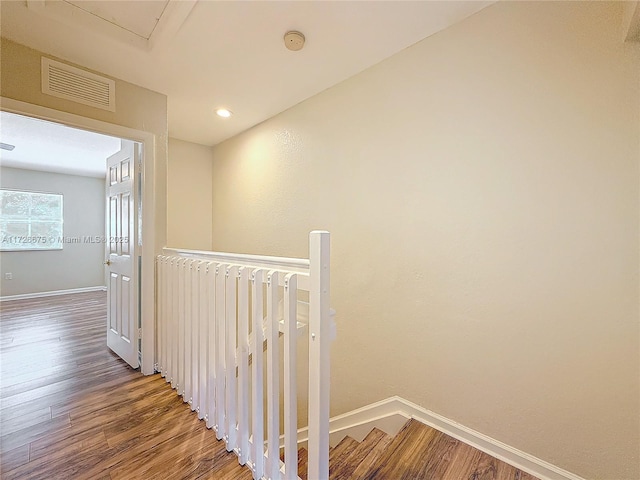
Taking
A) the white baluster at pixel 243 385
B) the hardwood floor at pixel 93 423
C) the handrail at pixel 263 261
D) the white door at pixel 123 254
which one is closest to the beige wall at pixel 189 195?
the white door at pixel 123 254

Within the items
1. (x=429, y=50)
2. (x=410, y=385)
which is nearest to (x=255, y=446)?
(x=410, y=385)

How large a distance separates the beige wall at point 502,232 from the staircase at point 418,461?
14 centimetres

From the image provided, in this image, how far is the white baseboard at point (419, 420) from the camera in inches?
50.4

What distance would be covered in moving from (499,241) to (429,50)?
4.02 feet

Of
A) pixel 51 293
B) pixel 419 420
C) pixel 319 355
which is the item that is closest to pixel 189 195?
pixel 319 355

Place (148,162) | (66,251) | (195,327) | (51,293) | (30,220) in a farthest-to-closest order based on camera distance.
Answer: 1. (66,251)
2. (51,293)
3. (30,220)
4. (148,162)
5. (195,327)

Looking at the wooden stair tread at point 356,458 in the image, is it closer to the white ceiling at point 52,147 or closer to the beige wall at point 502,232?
the beige wall at point 502,232

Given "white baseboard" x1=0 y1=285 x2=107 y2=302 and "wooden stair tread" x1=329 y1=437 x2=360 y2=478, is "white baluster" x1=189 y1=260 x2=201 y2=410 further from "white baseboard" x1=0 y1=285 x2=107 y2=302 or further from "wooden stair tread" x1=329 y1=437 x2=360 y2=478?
"white baseboard" x1=0 y1=285 x2=107 y2=302

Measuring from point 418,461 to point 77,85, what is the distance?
10.5ft

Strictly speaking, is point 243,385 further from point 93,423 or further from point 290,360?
point 93,423

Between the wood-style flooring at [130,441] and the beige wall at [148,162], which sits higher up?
the beige wall at [148,162]

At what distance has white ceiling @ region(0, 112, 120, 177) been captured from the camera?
3021 mm

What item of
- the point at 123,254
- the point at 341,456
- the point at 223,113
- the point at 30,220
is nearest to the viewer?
the point at 341,456

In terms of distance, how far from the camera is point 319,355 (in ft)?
3.16
